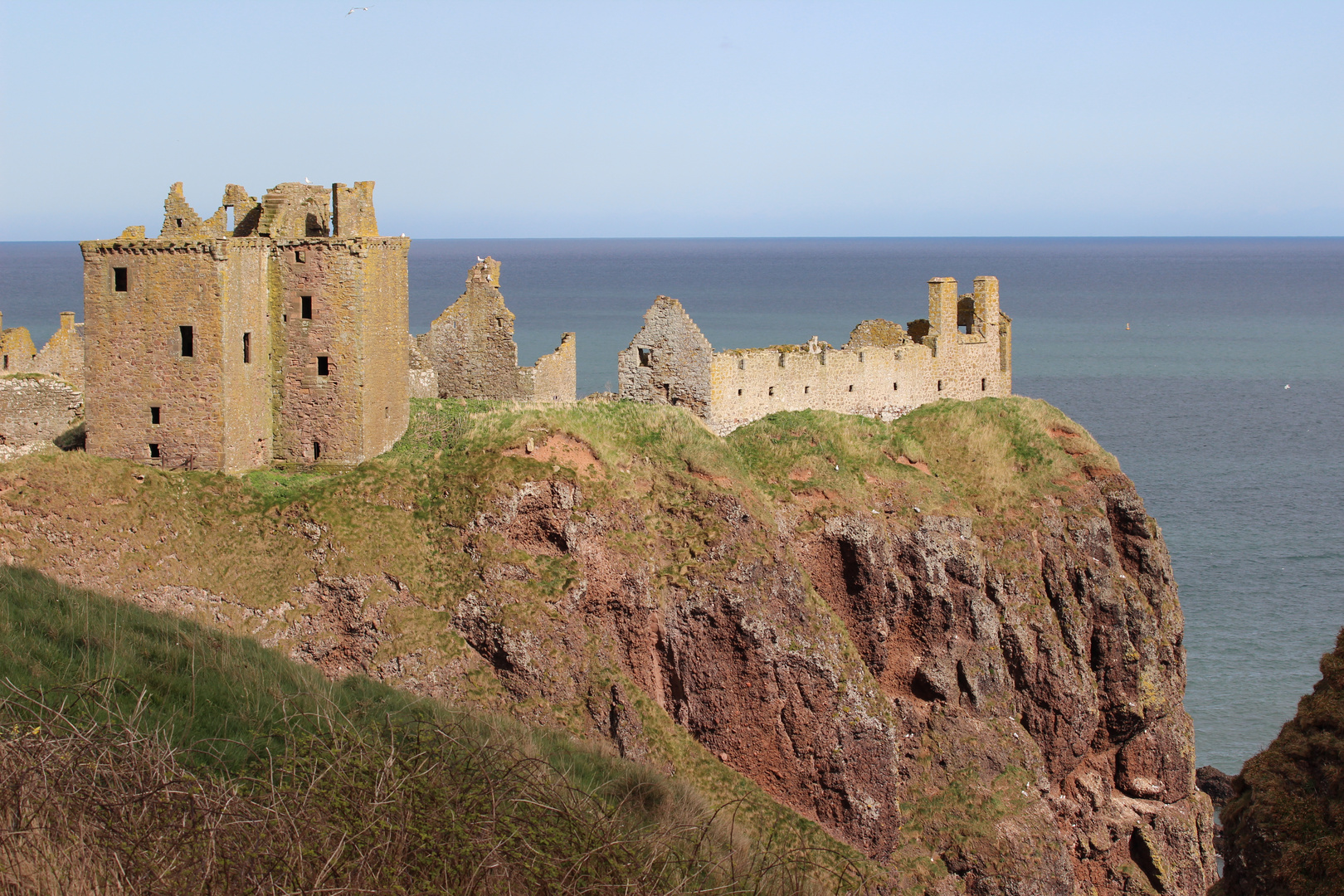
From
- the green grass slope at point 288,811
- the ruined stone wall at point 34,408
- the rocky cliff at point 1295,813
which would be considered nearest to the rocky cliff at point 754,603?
the ruined stone wall at point 34,408

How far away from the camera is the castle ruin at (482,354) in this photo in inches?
1431

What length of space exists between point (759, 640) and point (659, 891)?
1788 centimetres

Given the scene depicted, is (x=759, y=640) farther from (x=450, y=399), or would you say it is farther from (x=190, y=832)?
(x=190, y=832)

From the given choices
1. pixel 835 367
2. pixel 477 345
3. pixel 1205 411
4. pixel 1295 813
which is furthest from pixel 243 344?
pixel 1205 411

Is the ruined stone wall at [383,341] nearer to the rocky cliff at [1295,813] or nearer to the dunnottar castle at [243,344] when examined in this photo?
the dunnottar castle at [243,344]

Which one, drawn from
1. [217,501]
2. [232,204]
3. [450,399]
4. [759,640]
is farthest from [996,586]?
[232,204]

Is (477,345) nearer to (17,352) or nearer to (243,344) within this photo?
(243,344)

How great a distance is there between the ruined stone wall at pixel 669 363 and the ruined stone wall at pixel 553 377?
5.34 feet

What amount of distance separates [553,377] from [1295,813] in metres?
25.0

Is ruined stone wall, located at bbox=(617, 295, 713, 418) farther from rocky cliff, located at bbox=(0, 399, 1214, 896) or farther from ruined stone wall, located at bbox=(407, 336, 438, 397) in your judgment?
ruined stone wall, located at bbox=(407, 336, 438, 397)

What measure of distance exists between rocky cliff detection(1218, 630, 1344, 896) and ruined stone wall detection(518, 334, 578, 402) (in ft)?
73.5

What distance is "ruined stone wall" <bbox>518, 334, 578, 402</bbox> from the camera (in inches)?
1422

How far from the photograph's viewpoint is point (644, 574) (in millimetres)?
28688

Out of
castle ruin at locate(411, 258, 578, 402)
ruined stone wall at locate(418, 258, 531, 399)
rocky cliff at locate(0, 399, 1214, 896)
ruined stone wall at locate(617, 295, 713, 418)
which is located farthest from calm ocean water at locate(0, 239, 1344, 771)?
ruined stone wall at locate(418, 258, 531, 399)
